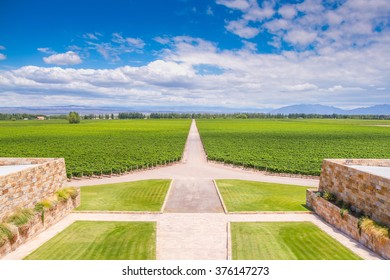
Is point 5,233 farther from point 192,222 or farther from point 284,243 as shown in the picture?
point 284,243

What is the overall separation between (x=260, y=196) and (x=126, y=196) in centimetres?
1098

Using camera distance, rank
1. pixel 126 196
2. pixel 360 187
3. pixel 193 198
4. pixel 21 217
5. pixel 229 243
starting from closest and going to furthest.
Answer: pixel 21 217
pixel 229 243
pixel 360 187
pixel 193 198
pixel 126 196

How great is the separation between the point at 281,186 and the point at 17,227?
72.1 ft

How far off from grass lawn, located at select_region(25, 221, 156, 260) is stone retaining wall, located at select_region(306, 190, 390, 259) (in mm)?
10404

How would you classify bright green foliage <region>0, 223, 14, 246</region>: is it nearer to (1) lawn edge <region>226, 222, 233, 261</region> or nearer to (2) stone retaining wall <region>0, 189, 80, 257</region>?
(2) stone retaining wall <region>0, 189, 80, 257</region>

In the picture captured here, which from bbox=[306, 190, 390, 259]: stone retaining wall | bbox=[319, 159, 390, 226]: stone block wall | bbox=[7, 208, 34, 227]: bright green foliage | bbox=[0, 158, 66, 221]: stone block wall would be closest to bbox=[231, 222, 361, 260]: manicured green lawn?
bbox=[306, 190, 390, 259]: stone retaining wall

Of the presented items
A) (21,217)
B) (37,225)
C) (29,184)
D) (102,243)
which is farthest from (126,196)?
(21,217)

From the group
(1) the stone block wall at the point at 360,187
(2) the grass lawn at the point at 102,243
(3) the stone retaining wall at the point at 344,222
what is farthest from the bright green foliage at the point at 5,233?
(1) the stone block wall at the point at 360,187

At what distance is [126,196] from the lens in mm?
23516

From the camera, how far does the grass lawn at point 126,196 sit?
20609 mm

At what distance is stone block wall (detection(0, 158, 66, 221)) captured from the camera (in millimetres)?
13922

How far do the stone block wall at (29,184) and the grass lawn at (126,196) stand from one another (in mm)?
2981

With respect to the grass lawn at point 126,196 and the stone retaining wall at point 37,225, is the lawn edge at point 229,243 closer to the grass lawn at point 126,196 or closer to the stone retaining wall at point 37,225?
the grass lawn at point 126,196
